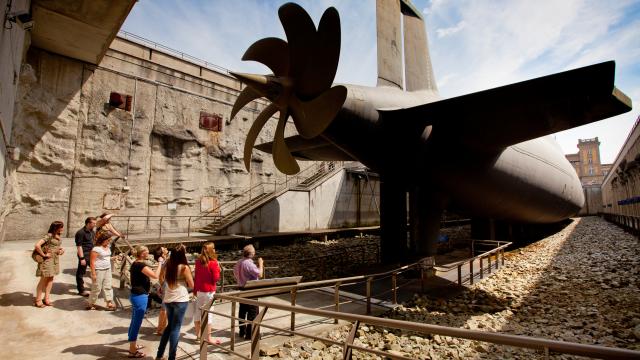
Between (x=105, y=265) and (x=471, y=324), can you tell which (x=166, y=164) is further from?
(x=471, y=324)

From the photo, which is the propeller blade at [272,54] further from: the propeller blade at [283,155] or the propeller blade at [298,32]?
the propeller blade at [283,155]

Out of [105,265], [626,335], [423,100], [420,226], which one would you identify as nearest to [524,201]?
[420,226]

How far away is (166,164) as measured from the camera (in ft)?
61.5

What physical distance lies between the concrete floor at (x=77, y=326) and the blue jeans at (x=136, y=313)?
14.8 inches

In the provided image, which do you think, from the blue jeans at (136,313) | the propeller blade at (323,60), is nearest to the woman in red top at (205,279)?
the blue jeans at (136,313)

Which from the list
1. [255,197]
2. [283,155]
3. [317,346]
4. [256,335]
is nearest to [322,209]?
[255,197]

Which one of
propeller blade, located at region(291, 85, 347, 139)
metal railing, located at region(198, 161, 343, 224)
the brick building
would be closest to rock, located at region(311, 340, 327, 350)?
propeller blade, located at region(291, 85, 347, 139)

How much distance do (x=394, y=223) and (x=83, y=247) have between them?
29.2ft

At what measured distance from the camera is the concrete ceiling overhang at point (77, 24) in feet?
37.7

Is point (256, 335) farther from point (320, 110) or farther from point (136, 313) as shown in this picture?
point (320, 110)

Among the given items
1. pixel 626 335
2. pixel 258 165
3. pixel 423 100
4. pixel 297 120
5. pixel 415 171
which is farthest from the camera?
pixel 258 165

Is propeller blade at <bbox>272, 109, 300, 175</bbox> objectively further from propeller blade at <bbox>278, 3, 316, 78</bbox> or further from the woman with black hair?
the woman with black hair

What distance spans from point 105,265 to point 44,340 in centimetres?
161

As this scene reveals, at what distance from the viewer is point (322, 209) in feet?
76.0
